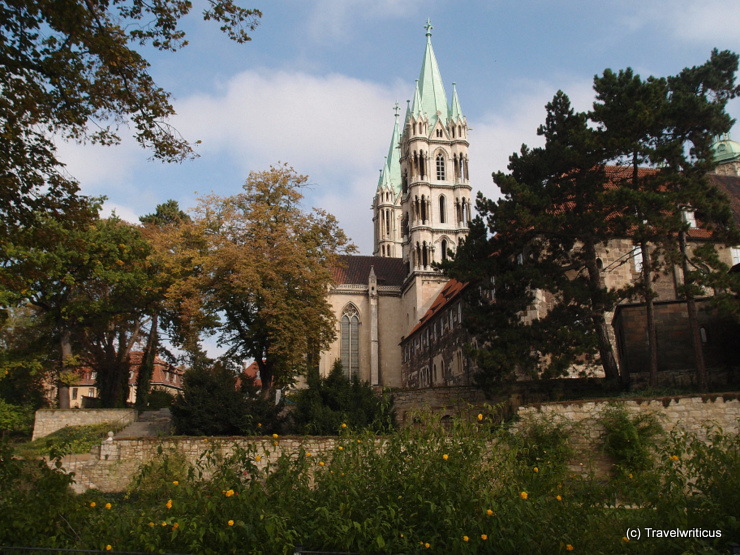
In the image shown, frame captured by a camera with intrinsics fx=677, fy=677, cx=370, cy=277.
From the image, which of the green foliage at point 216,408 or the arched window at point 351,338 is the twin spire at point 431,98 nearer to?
the arched window at point 351,338

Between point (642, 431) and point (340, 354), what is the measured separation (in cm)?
4150

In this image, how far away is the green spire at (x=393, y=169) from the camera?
8838cm

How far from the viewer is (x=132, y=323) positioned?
39.3 m

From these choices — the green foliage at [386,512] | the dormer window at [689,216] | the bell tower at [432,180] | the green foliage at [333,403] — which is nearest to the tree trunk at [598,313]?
the dormer window at [689,216]

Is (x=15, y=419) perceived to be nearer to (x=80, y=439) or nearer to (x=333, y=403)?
(x=80, y=439)

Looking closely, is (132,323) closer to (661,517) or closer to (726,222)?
(726,222)

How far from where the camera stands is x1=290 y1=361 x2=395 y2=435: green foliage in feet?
79.2

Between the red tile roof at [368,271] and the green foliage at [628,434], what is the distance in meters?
41.9

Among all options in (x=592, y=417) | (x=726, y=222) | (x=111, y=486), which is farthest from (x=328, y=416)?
(x=726, y=222)

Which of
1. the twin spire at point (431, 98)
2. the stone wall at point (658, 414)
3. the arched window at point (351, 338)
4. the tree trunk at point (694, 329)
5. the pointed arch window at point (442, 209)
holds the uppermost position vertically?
the twin spire at point (431, 98)

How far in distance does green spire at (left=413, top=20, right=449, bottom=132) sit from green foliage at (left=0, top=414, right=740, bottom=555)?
190 ft

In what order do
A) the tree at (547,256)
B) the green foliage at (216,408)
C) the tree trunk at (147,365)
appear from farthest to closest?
1. the tree trunk at (147,365)
2. the green foliage at (216,408)
3. the tree at (547,256)

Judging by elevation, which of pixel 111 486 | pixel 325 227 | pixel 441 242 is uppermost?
pixel 441 242

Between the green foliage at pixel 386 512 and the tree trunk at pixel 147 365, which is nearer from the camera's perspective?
the green foliage at pixel 386 512
